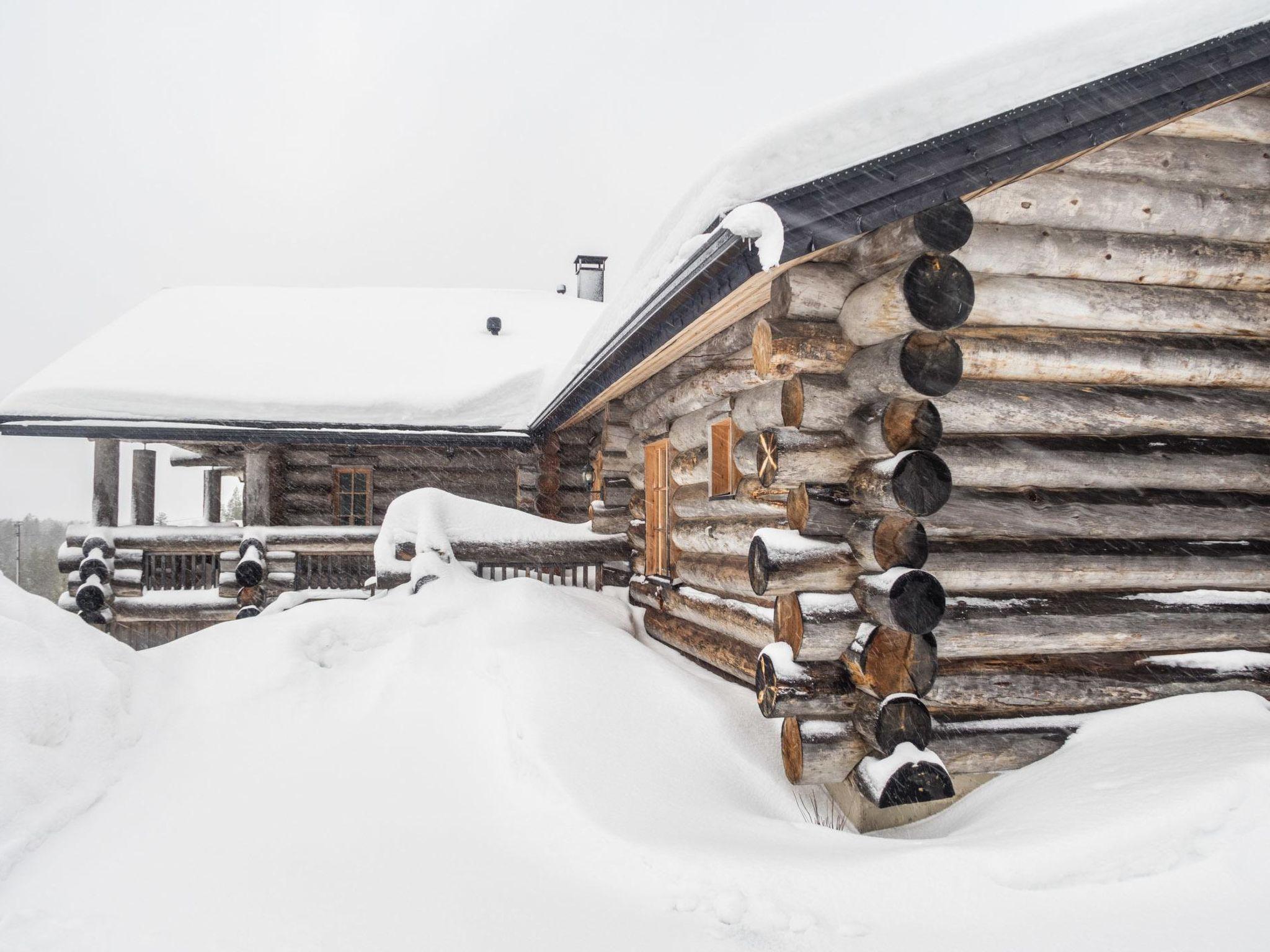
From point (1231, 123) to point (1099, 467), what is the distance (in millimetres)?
2106

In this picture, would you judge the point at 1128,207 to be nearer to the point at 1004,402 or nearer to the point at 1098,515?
the point at 1004,402

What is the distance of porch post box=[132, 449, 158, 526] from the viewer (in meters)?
11.0

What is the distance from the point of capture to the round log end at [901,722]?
360 cm

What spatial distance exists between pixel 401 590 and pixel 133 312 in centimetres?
1011

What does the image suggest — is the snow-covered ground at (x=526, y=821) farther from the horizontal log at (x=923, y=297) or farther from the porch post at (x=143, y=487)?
the porch post at (x=143, y=487)

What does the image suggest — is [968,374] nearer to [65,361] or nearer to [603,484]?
[603,484]

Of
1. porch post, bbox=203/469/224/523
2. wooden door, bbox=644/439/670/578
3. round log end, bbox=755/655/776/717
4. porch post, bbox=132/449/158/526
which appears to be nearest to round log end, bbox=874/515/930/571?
round log end, bbox=755/655/776/717

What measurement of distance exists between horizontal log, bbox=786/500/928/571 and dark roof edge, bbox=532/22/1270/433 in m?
1.16

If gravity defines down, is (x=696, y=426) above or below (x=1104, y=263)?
below

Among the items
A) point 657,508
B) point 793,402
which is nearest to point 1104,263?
point 793,402

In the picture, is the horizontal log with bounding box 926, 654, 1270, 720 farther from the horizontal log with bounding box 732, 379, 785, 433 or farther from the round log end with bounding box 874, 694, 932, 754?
the horizontal log with bounding box 732, 379, 785, 433

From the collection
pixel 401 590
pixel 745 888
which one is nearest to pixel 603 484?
pixel 401 590

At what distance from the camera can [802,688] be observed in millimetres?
3826

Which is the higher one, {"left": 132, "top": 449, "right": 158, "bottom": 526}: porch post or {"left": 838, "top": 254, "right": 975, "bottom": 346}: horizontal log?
{"left": 838, "top": 254, "right": 975, "bottom": 346}: horizontal log
